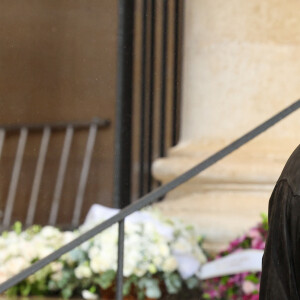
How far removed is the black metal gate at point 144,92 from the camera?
4.47 metres

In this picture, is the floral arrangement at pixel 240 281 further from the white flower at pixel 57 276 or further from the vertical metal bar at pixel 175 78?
the vertical metal bar at pixel 175 78

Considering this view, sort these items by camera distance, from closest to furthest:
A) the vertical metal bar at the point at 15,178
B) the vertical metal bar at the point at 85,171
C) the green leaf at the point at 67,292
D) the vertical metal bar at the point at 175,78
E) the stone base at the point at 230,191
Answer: the green leaf at the point at 67,292, the stone base at the point at 230,191, the vertical metal bar at the point at 175,78, the vertical metal bar at the point at 15,178, the vertical metal bar at the point at 85,171

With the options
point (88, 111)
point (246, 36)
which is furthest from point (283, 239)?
point (88, 111)

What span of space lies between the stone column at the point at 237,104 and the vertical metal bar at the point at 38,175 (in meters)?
1.21

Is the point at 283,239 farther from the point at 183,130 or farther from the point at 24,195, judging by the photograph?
the point at 24,195

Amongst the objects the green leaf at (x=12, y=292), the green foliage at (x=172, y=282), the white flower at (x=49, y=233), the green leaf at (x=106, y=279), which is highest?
the white flower at (x=49, y=233)

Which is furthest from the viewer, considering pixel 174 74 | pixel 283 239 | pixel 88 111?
pixel 88 111

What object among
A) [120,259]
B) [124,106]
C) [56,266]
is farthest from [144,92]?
[120,259]

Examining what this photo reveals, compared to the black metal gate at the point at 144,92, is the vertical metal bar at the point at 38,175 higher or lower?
lower

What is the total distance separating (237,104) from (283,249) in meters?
2.70

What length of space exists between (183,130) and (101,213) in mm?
683

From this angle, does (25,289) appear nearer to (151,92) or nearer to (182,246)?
(182,246)

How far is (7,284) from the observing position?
2531 mm

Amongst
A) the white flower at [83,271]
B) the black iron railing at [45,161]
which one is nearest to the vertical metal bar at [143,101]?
the black iron railing at [45,161]
